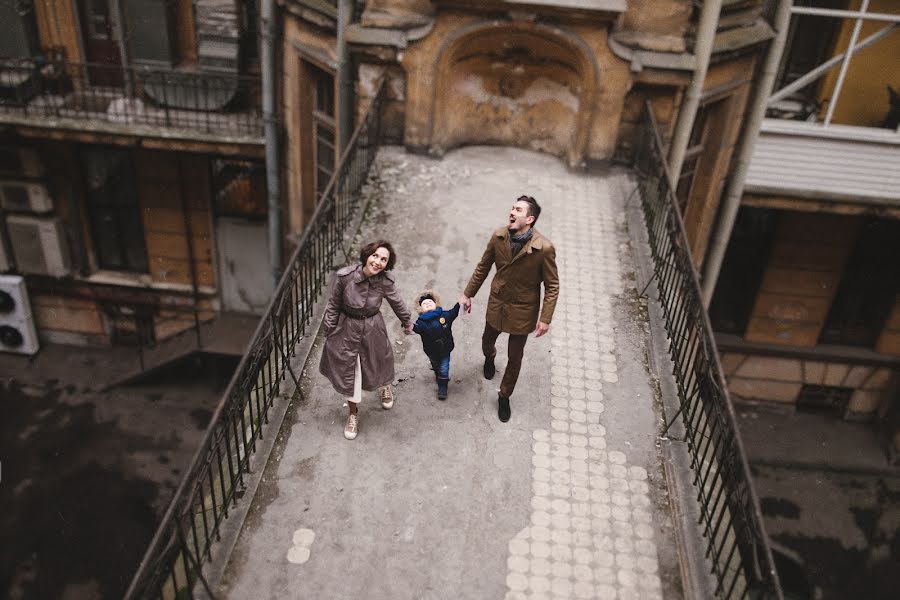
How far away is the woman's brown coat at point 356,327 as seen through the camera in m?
5.45

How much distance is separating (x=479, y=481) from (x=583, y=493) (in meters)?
0.79

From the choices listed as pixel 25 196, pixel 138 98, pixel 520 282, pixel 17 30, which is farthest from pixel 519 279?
pixel 25 196

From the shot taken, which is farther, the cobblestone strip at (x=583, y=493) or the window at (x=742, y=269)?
the window at (x=742, y=269)

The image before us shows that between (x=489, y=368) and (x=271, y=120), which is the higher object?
(x=271, y=120)

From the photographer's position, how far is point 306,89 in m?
10.9

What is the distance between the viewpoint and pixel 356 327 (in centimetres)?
553

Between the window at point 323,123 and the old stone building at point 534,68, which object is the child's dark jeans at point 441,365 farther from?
the window at point 323,123

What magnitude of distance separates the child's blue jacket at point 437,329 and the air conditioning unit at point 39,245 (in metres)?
9.42

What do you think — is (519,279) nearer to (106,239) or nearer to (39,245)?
(106,239)

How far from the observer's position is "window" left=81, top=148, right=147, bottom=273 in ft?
41.0

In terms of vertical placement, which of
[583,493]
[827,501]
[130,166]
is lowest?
[827,501]

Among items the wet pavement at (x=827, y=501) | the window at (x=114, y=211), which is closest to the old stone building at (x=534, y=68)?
the window at (x=114, y=211)

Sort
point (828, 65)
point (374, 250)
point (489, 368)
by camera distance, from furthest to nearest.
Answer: point (828, 65), point (489, 368), point (374, 250)

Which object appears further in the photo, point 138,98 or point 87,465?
point 138,98
